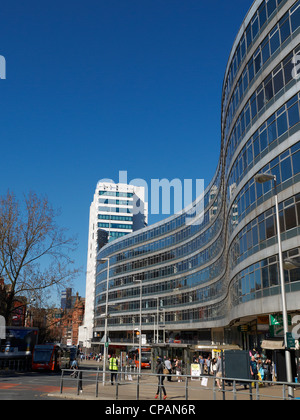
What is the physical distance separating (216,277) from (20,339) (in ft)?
80.2

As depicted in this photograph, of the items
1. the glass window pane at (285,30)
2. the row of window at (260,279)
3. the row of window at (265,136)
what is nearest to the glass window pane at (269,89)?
the row of window at (265,136)

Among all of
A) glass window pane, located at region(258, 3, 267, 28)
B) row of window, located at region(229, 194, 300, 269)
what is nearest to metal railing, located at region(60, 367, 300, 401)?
row of window, located at region(229, 194, 300, 269)

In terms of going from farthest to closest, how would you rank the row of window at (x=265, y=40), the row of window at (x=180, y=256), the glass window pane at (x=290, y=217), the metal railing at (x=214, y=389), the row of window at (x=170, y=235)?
the row of window at (x=170, y=235)
the row of window at (x=180, y=256)
the row of window at (x=265, y=40)
the glass window pane at (x=290, y=217)
the metal railing at (x=214, y=389)

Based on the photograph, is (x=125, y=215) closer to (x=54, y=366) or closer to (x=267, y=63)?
(x=54, y=366)

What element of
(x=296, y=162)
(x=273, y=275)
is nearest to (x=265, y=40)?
(x=296, y=162)

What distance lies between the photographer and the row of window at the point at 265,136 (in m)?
23.3

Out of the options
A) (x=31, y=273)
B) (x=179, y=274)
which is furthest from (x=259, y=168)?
(x=179, y=274)

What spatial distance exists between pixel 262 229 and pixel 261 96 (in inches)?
318

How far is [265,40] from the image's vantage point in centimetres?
2662

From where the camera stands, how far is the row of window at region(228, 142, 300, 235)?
23.0 m

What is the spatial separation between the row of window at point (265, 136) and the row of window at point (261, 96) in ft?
3.78

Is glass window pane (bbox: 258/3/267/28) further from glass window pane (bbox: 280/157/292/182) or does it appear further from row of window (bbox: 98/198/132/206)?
row of window (bbox: 98/198/132/206)

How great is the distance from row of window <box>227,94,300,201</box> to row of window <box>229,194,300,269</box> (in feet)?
12.2

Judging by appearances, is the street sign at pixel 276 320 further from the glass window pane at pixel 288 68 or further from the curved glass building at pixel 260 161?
the glass window pane at pixel 288 68
